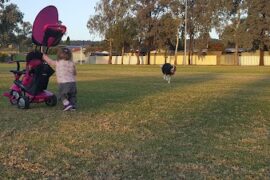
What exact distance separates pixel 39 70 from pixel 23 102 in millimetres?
833

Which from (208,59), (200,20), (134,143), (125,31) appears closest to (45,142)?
(134,143)

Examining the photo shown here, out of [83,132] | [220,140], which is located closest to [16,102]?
[83,132]

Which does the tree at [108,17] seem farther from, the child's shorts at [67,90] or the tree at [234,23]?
the child's shorts at [67,90]

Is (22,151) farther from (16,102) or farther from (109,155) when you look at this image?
(16,102)

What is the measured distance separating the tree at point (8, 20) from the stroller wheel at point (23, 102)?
6473 centimetres

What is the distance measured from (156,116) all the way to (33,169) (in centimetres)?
525

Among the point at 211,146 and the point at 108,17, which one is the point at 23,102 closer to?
the point at 211,146

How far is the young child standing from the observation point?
38.5ft

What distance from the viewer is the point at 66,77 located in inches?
467

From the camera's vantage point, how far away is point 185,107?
508 inches

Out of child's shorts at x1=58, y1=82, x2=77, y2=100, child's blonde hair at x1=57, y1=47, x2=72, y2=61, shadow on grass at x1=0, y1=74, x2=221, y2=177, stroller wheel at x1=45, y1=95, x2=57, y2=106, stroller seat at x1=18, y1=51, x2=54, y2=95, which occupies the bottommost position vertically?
shadow on grass at x1=0, y1=74, x2=221, y2=177

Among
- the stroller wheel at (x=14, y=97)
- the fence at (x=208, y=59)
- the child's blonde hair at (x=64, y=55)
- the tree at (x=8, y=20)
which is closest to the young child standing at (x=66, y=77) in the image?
the child's blonde hair at (x=64, y=55)

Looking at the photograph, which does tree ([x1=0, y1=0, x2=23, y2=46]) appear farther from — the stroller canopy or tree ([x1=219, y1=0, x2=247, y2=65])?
the stroller canopy

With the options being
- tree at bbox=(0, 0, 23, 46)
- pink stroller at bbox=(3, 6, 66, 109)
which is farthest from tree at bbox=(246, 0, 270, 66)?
pink stroller at bbox=(3, 6, 66, 109)
